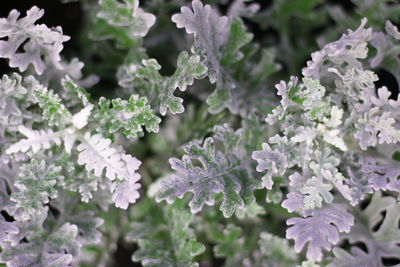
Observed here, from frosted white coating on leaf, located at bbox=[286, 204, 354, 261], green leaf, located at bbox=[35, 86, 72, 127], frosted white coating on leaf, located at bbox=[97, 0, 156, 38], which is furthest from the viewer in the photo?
frosted white coating on leaf, located at bbox=[97, 0, 156, 38]

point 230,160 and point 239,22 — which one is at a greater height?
point 239,22

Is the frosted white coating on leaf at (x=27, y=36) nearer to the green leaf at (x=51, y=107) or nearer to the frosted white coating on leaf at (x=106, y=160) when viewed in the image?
the green leaf at (x=51, y=107)

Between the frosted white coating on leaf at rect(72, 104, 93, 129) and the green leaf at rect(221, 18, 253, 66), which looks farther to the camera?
the green leaf at rect(221, 18, 253, 66)

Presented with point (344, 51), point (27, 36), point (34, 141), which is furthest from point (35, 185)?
point (344, 51)

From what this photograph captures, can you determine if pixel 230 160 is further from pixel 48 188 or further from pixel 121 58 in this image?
pixel 121 58

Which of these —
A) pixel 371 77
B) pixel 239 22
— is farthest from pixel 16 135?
pixel 371 77

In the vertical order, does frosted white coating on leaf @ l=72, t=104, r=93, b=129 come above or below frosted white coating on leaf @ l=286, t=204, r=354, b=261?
above

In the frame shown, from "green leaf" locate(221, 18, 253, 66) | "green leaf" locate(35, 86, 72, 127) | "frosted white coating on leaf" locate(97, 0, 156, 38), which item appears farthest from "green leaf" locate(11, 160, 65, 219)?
"green leaf" locate(221, 18, 253, 66)

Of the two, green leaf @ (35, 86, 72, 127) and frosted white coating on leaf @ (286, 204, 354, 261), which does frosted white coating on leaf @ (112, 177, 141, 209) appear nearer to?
green leaf @ (35, 86, 72, 127)

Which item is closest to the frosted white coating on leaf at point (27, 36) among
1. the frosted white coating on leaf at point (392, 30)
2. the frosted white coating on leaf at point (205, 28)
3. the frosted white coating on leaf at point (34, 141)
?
the frosted white coating on leaf at point (34, 141)

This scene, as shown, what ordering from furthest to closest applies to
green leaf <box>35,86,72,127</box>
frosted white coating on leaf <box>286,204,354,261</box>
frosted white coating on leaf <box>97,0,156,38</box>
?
1. frosted white coating on leaf <box>97,0,156,38</box>
2. green leaf <box>35,86,72,127</box>
3. frosted white coating on leaf <box>286,204,354,261</box>
